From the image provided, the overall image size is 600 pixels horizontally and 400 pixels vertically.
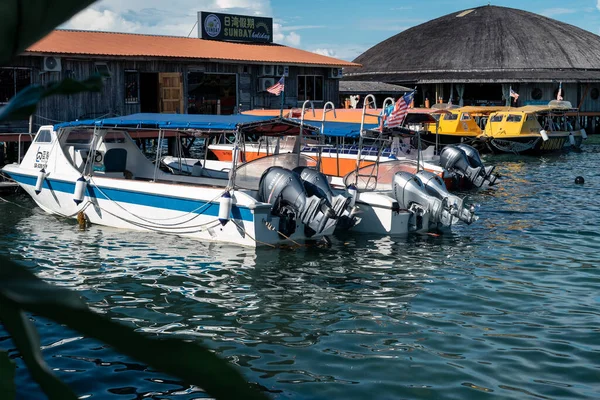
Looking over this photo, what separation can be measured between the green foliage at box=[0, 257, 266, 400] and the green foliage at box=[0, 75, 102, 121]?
9.0 inches

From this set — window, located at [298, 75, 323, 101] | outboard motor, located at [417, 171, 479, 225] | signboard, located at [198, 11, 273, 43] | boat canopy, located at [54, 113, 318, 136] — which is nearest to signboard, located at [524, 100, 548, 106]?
window, located at [298, 75, 323, 101]

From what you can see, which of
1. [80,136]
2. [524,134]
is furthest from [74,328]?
[524,134]

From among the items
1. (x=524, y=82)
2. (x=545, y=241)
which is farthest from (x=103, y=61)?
(x=524, y=82)

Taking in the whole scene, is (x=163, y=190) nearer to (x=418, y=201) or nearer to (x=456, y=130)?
(x=418, y=201)

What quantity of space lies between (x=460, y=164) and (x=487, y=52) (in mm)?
39888

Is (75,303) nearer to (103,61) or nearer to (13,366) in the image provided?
(13,366)

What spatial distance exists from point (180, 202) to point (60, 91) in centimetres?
1496

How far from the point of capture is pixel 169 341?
3.32 feet

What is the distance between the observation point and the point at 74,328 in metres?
1.06

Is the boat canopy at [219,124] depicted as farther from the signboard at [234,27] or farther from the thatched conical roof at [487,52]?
the thatched conical roof at [487,52]

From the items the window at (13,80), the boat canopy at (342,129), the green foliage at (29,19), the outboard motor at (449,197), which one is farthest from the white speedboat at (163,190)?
the green foliage at (29,19)

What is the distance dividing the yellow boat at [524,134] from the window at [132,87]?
18.0m

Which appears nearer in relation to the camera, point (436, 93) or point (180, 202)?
point (180, 202)

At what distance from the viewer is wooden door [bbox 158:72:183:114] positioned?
32.2 m
